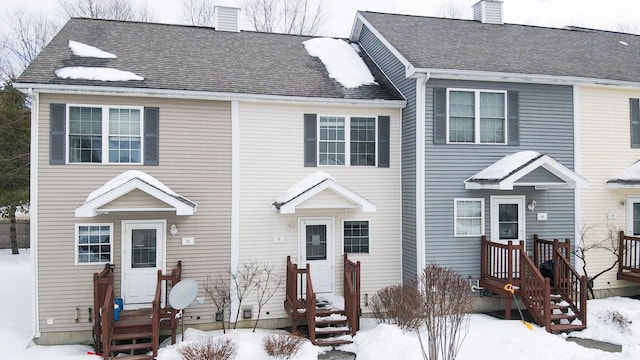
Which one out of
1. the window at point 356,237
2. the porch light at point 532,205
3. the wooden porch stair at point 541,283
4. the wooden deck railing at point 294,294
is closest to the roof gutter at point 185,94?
the window at point 356,237

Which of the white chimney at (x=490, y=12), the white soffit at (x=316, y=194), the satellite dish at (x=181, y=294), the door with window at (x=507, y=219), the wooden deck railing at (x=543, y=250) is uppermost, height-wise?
the white chimney at (x=490, y=12)

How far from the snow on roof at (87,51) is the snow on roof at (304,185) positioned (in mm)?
5088

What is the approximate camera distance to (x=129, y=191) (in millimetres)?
8836

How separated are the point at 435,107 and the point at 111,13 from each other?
66.4 feet

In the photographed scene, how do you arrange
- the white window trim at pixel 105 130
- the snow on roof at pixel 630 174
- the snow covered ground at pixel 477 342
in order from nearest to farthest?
the snow covered ground at pixel 477 342, the white window trim at pixel 105 130, the snow on roof at pixel 630 174

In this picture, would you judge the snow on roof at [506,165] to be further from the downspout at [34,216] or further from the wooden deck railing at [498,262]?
the downspout at [34,216]

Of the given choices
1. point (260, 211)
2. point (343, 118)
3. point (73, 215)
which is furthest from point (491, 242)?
point (73, 215)

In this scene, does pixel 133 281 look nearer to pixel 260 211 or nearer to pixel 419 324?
pixel 260 211

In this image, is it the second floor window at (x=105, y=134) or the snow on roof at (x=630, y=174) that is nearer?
the second floor window at (x=105, y=134)

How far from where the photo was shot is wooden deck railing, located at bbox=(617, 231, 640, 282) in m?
11.2

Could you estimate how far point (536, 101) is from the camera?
10961 mm

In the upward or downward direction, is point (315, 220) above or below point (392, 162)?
below

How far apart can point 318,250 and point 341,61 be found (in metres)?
5.17

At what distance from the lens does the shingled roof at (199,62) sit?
32.9 feet
